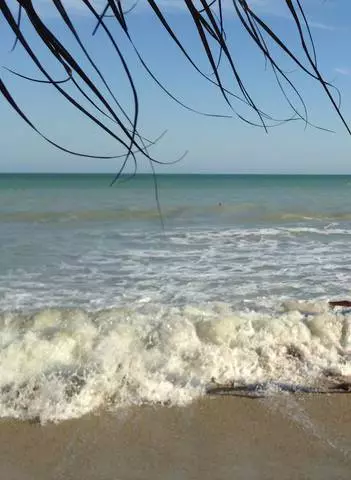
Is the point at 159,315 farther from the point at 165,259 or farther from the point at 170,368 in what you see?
the point at 165,259

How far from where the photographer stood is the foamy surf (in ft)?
12.6

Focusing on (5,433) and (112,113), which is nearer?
(112,113)

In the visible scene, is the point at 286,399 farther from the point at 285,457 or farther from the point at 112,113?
the point at 112,113

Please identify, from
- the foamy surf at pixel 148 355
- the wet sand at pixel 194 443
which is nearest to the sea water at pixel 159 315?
the foamy surf at pixel 148 355

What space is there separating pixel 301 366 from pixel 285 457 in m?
1.33

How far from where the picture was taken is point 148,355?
441cm

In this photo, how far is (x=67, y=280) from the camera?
7.81m

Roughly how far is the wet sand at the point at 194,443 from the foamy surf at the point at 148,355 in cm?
21

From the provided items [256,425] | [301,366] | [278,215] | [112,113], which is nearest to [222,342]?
[301,366]

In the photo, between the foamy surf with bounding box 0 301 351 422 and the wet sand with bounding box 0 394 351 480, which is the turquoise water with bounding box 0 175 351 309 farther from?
the wet sand with bounding box 0 394 351 480

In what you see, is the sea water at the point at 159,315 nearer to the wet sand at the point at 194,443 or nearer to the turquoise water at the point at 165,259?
the turquoise water at the point at 165,259

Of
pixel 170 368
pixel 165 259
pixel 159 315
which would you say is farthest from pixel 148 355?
pixel 165 259

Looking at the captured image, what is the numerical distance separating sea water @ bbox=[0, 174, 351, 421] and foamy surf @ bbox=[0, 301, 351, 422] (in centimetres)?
1

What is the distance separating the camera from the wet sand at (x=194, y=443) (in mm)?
3033
